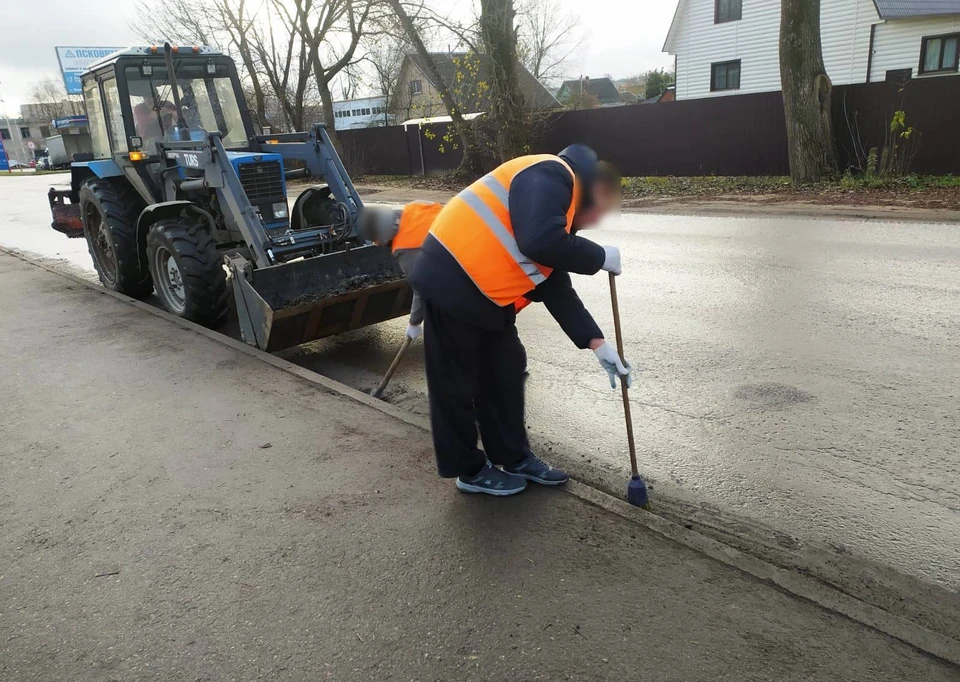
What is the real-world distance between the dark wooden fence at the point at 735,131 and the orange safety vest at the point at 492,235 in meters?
8.43

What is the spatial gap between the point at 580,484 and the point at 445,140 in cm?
2146

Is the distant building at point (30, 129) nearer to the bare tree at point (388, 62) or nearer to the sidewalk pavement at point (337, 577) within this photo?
the bare tree at point (388, 62)

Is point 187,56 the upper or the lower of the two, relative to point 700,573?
upper

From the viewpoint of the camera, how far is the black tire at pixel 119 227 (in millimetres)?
7973

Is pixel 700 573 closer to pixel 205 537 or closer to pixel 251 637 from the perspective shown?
pixel 251 637

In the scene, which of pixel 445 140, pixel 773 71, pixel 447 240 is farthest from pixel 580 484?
pixel 773 71

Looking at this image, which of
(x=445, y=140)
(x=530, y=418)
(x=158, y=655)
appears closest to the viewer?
(x=158, y=655)

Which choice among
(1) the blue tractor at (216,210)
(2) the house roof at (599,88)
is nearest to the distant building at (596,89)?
(2) the house roof at (599,88)

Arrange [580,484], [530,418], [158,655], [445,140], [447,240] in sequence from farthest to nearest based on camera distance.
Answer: [445,140]
[530,418]
[580,484]
[447,240]
[158,655]

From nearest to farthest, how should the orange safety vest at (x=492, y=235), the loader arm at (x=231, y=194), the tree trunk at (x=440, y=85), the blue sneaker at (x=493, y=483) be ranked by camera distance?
the orange safety vest at (x=492, y=235) < the blue sneaker at (x=493, y=483) < the loader arm at (x=231, y=194) < the tree trunk at (x=440, y=85)

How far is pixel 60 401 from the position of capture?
5180 millimetres

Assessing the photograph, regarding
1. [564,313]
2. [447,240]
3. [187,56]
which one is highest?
[187,56]

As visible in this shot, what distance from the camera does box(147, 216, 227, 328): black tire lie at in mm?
6562

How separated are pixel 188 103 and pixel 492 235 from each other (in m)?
6.23
